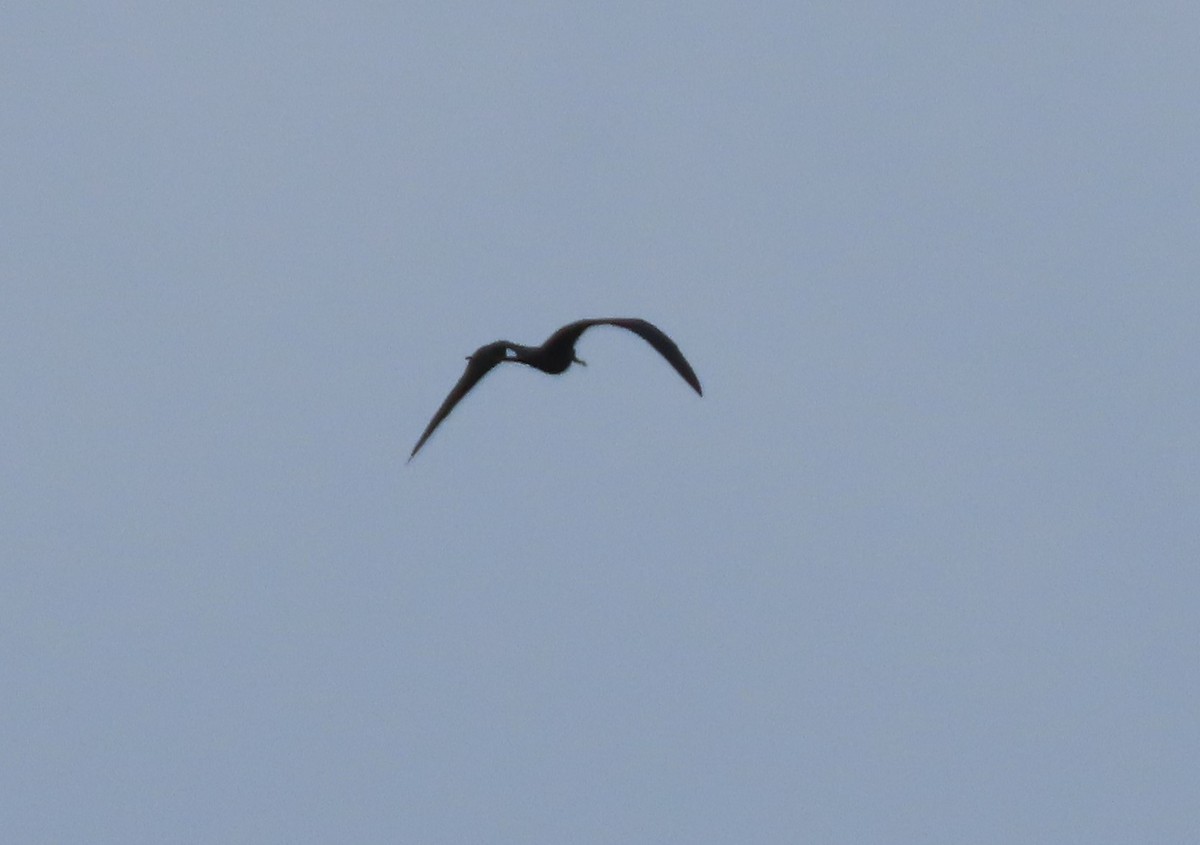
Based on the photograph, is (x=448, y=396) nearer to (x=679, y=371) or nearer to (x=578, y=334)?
(x=578, y=334)

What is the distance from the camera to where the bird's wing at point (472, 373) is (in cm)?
3284

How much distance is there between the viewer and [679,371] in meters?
30.3

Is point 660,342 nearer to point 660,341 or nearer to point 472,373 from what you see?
point 660,341

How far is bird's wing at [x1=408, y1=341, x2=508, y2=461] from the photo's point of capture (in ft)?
108

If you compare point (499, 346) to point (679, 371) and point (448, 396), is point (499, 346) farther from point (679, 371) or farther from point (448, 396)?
point (679, 371)

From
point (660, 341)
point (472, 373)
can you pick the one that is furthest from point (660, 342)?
point (472, 373)

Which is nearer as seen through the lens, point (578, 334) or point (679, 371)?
point (679, 371)

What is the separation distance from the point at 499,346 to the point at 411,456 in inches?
84.8

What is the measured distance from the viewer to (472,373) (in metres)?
33.2

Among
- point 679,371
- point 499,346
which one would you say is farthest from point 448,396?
point 679,371

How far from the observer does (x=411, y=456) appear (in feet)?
104

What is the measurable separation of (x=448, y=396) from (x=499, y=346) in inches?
41.9

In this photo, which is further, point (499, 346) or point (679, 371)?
point (499, 346)

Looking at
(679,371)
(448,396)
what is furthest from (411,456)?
(679,371)
